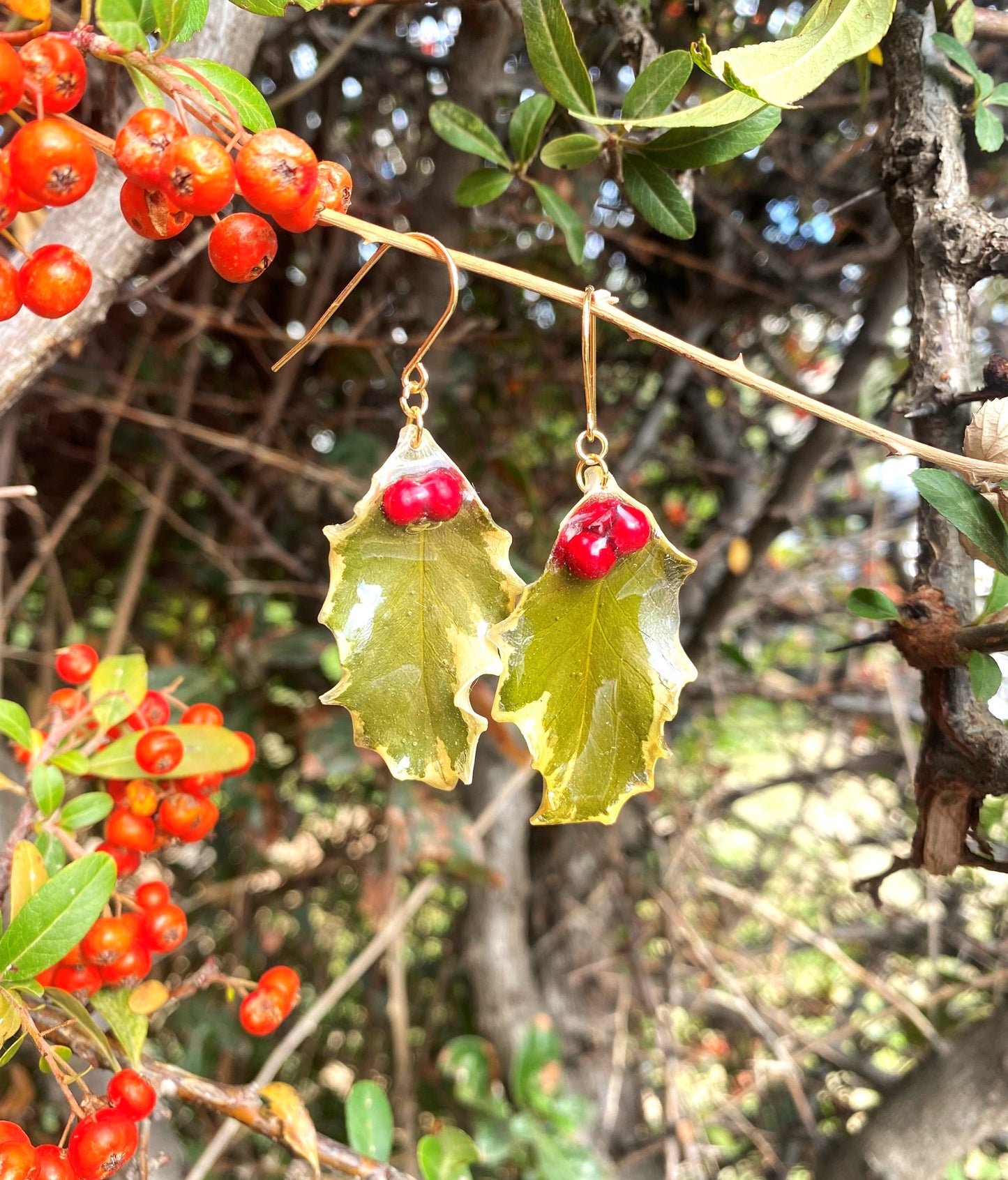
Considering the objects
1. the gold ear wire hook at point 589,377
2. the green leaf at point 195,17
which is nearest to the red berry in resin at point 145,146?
the green leaf at point 195,17

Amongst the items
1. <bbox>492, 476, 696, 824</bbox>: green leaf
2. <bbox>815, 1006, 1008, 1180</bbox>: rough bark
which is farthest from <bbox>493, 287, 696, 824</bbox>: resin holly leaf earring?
<bbox>815, 1006, 1008, 1180</bbox>: rough bark

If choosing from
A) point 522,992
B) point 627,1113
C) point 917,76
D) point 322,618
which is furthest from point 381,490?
point 627,1113

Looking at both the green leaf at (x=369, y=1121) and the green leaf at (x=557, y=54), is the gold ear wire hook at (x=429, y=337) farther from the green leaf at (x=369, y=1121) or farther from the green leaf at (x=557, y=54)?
the green leaf at (x=369, y=1121)

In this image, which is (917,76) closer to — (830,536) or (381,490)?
(381,490)

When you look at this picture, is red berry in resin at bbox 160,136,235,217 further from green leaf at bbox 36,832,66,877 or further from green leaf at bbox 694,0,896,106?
green leaf at bbox 36,832,66,877

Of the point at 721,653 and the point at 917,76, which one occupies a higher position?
the point at 917,76

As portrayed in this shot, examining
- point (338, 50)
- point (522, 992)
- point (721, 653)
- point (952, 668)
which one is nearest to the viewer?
point (952, 668)

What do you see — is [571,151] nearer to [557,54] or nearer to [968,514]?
[557,54]
